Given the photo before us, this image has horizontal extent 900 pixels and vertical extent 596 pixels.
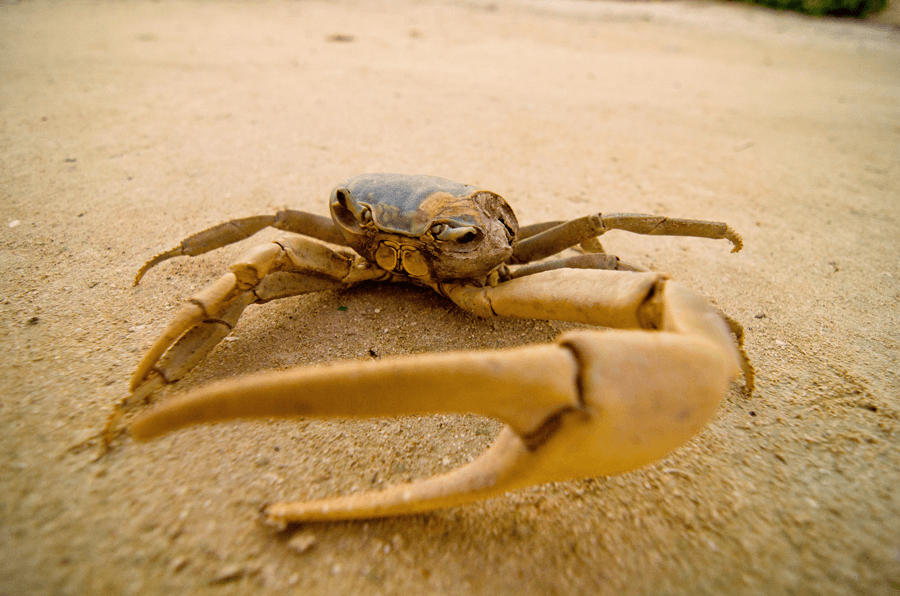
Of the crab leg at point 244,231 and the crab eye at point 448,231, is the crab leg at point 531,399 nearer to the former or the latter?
the crab eye at point 448,231

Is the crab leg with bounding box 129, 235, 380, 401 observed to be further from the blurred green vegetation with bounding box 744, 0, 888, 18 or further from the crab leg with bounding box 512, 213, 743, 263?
the blurred green vegetation with bounding box 744, 0, 888, 18

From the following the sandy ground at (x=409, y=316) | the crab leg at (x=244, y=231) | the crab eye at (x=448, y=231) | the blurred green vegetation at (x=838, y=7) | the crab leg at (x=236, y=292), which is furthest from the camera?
the blurred green vegetation at (x=838, y=7)

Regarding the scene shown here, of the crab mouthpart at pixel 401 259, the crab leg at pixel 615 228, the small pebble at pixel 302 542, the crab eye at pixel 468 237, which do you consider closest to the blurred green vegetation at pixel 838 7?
the crab leg at pixel 615 228

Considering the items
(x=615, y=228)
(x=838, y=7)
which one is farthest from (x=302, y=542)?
(x=838, y=7)

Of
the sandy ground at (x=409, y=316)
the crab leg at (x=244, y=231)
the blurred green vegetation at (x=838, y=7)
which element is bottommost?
the sandy ground at (x=409, y=316)

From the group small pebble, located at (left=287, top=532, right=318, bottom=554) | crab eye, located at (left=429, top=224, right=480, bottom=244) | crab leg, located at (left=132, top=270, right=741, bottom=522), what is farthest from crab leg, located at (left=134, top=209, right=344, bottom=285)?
small pebble, located at (left=287, top=532, right=318, bottom=554)

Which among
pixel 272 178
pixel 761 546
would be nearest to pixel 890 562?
Answer: pixel 761 546

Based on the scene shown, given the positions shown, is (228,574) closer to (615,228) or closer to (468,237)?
(468,237)

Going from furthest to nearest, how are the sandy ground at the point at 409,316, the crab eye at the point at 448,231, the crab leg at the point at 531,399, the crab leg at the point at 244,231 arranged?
the crab leg at the point at 244,231, the crab eye at the point at 448,231, the sandy ground at the point at 409,316, the crab leg at the point at 531,399
